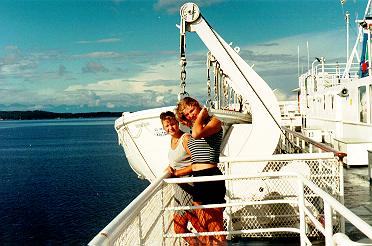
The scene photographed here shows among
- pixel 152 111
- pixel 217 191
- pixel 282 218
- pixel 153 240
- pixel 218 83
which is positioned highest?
pixel 218 83

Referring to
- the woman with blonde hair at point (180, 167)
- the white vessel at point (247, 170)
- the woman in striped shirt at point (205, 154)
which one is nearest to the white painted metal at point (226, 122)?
the white vessel at point (247, 170)

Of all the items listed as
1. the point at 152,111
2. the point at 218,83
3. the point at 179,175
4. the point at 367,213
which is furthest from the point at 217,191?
the point at 218,83

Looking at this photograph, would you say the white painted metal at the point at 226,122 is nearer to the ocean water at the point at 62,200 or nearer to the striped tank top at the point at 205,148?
the striped tank top at the point at 205,148

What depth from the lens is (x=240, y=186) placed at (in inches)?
331

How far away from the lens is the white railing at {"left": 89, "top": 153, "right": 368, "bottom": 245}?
9.66 ft

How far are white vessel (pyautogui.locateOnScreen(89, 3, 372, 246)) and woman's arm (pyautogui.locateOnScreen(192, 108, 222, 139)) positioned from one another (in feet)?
1.29

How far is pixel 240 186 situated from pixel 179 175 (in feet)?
13.1

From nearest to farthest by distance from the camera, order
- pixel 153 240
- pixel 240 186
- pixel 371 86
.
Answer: pixel 153 240
pixel 240 186
pixel 371 86

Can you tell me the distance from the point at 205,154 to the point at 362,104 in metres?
11.3

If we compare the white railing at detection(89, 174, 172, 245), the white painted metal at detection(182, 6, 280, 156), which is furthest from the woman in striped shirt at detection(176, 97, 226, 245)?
the white painted metal at detection(182, 6, 280, 156)

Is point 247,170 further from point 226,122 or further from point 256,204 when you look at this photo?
point 256,204

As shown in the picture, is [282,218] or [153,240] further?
[282,218]

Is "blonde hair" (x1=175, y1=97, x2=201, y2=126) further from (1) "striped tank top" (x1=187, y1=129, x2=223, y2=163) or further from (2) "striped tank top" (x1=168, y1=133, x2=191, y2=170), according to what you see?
(2) "striped tank top" (x1=168, y1=133, x2=191, y2=170)

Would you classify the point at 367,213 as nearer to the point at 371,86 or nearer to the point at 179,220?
the point at 179,220
